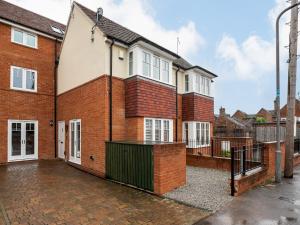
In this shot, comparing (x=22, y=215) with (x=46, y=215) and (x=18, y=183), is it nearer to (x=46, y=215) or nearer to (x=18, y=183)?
(x=46, y=215)

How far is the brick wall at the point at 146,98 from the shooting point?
32.9 feet

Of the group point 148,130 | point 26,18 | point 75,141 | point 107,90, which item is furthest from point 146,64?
point 26,18

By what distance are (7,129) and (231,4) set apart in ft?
44.9

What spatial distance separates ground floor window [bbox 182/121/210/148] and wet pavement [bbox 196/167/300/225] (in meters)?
6.45

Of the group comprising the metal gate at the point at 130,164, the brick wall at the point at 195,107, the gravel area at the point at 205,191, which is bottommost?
the gravel area at the point at 205,191

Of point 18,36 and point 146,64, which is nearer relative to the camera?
point 146,64

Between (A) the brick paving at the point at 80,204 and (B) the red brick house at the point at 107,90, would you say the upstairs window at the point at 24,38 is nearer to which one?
(B) the red brick house at the point at 107,90

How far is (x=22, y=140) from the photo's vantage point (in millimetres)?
13328

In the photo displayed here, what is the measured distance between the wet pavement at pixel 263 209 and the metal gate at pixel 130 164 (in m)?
2.54

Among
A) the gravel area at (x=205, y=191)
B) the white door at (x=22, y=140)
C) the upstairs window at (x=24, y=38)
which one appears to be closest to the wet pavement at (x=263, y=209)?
the gravel area at (x=205, y=191)

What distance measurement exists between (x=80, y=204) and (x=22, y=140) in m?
8.82

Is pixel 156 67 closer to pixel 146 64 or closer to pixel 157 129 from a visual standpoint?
pixel 146 64

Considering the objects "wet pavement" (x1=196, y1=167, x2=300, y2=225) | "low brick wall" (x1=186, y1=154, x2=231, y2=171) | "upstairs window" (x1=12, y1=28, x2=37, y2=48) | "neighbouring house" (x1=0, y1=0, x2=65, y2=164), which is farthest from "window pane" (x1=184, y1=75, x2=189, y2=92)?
"upstairs window" (x1=12, y1=28, x2=37, y2=48)

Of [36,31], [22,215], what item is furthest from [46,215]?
[36,31]
